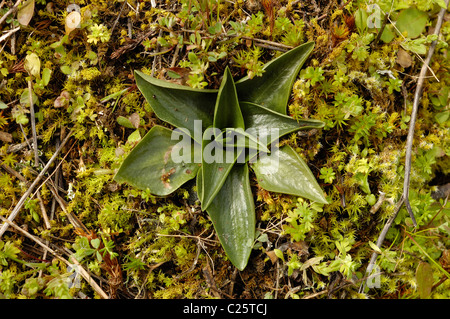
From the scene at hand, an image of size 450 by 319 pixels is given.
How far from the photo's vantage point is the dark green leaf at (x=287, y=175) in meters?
2.12

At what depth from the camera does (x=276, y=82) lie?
2.24 m

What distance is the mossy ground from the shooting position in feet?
7.32

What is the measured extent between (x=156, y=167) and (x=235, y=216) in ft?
1.90

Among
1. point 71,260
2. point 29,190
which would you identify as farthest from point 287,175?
point 29,190

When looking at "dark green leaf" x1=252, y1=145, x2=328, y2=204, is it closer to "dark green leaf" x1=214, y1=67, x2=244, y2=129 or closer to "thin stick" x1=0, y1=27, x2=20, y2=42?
"dark green leaf" x1=214, y1=67, x2=244, y2=129

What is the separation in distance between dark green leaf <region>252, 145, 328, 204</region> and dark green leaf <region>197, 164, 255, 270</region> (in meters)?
0.11

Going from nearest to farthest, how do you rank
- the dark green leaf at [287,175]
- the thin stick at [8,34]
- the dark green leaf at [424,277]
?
the dark green leaf at [287,175], the dark green leaf at [424,277], the thin stick at [8,34]

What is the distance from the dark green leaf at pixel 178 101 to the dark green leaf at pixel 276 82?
0.71 feet

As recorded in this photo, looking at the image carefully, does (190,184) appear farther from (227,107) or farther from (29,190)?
(29,190)

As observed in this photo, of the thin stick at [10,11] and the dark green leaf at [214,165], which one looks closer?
the dark green leaf at [214,165]

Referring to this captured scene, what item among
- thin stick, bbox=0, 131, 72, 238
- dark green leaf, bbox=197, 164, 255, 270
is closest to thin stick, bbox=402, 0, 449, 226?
dark green leaf, bbox=197, 164, 255, 270

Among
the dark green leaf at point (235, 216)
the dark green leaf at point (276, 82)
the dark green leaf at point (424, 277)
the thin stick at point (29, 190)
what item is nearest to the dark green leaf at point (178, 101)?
the dark green leaf at point (276, 82)

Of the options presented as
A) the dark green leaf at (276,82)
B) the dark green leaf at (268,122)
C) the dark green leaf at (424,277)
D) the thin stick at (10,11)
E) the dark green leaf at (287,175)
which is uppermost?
the thin stick at (10,11)

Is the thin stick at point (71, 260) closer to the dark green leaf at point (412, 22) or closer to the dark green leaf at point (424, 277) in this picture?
the dark green leaf at point (424, 277)
